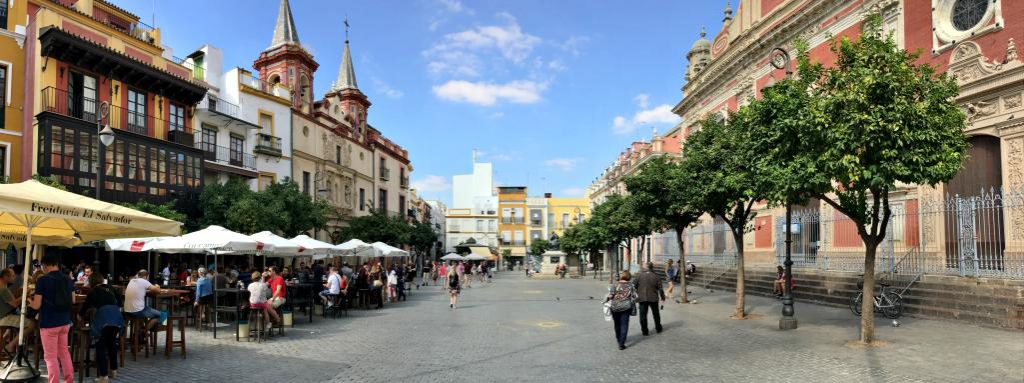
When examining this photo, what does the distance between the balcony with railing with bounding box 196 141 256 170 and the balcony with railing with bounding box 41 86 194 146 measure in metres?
1.47

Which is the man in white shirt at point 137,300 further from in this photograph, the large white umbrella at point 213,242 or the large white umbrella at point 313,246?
the large white umbrella at point 313,246

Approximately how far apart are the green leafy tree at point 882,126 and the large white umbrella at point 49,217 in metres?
10.3

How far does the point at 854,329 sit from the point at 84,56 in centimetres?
2552

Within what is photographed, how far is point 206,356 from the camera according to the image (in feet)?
33.4

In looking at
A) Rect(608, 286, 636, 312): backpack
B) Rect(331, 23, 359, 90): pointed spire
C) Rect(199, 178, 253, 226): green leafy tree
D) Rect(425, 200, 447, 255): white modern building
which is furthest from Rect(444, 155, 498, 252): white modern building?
Rect(608, 286, 636, 312): backpack

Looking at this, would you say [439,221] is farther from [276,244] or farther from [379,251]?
[276,244]

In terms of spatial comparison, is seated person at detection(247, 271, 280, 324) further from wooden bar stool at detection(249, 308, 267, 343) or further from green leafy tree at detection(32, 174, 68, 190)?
green leafy tree at detection(32, 174, 68, 190)

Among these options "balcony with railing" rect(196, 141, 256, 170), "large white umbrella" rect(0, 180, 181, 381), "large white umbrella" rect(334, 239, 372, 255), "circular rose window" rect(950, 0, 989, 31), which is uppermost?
"circular rose window" rect(950, 0, 989, 31)

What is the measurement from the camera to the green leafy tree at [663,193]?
17.5 m

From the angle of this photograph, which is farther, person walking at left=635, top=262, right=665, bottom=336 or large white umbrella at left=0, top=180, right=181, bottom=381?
person walking at left=635, top=262, right=665, bottom=336

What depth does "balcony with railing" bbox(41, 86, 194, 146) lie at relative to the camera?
2088 cm

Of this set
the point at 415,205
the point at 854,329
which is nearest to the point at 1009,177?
the point at 854,329

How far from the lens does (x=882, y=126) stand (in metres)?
9.63

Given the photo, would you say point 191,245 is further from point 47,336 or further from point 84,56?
point 84,56
